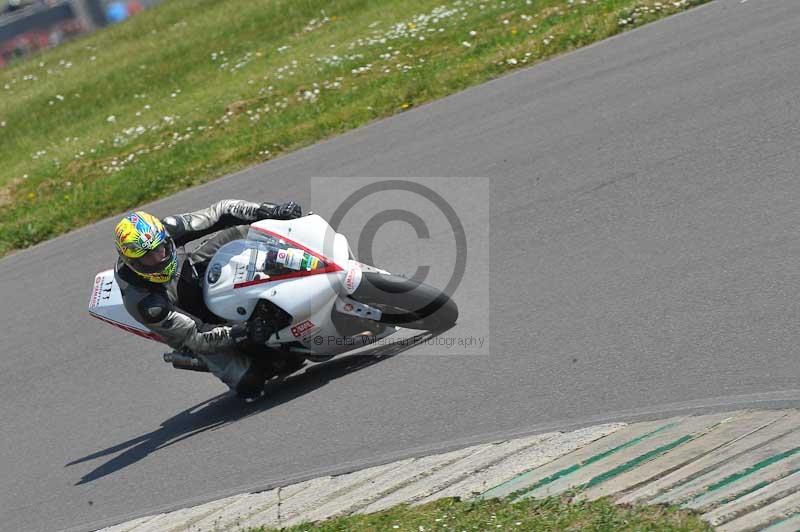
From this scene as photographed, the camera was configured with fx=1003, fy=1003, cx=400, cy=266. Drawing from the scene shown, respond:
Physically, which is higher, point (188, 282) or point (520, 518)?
point (188, 282)

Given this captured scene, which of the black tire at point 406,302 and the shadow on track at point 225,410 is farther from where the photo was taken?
the shadow on track at point 225,410

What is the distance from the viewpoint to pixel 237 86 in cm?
1694

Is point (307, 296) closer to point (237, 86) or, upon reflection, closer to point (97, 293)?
point (97, 293)

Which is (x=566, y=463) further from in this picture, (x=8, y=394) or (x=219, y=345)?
(x=8, y=394)

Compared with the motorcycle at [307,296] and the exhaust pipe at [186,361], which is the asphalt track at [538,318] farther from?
the exhaust pipe at [186,361]

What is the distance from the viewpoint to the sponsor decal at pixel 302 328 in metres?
6.91

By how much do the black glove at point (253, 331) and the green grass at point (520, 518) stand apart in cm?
156

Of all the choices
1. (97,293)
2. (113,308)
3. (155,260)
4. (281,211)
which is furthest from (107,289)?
(281,211)

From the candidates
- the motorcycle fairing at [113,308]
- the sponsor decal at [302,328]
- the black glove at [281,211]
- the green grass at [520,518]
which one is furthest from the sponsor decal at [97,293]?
the green grass at [520,518]

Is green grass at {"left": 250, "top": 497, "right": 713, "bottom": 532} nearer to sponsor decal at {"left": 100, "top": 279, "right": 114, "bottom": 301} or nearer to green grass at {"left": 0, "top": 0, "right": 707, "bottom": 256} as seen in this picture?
sponsor decal at {"left": 100, "top": 279, "right": 114, "bottom": 301}

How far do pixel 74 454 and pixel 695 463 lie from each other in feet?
15.3

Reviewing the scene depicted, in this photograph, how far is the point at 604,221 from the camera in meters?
8.08

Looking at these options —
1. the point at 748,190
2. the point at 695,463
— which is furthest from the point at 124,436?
the point at 748,190

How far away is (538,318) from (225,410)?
2.44m
